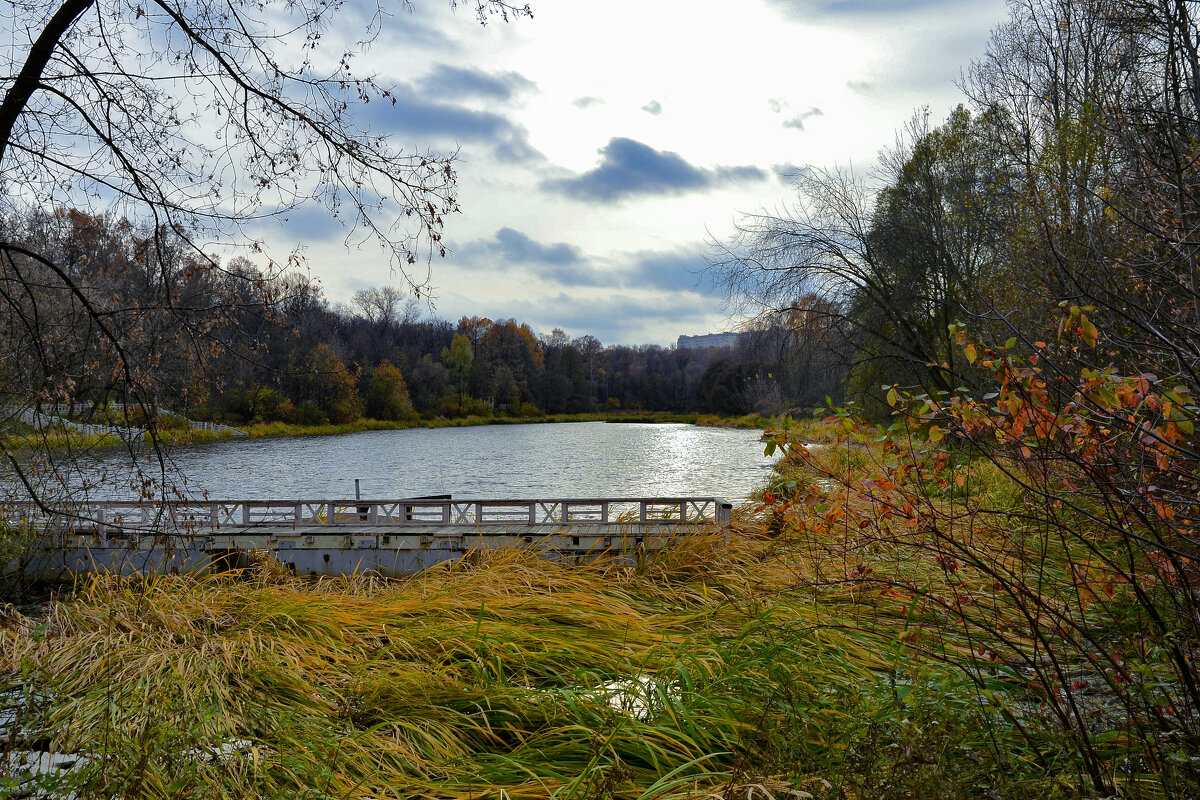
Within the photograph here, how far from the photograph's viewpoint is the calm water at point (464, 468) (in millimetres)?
20828

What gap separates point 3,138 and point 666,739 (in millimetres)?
4745

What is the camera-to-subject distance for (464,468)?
29.2 m

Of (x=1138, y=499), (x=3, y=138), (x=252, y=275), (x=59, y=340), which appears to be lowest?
(x=1138, y=499)

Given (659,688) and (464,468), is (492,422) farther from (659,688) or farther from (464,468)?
(659,688)

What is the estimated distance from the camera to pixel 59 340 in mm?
4969

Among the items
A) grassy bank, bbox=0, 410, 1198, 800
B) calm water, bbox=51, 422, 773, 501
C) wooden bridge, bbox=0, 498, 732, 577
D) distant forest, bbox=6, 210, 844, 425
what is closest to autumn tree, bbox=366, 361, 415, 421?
distant forest, bbox=6, 210, 844, 425

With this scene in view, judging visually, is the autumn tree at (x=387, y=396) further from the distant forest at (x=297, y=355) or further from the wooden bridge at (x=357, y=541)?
the wooden bridge at (x=357, y=541)

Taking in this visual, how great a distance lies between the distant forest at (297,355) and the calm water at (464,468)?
3217 mm

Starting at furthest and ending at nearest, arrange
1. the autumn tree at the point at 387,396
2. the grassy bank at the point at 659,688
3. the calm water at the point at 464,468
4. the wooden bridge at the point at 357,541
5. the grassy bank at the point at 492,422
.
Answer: the autumn tree at the point at 387,396, the grassy bank at the point at 492,422, the calm water at the point at 464,468, the wooden bridge at the point at 357,541, the grassy bank at the point at 659,688

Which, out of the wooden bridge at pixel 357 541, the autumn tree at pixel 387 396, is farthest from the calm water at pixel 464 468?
the autumn tree at pixel 387 396

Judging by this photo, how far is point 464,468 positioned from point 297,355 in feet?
68.6

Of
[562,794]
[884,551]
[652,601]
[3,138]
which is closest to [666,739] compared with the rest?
[562,794]

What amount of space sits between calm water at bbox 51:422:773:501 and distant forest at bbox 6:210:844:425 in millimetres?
3217

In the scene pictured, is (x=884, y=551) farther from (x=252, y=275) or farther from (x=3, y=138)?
(x=3, y=138)
